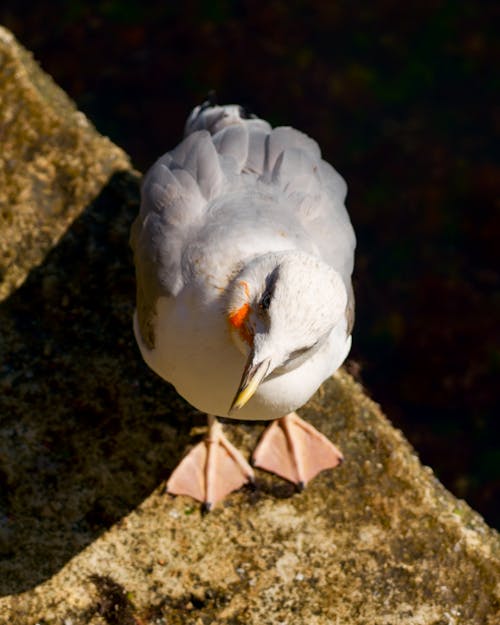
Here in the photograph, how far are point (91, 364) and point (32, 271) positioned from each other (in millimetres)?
616

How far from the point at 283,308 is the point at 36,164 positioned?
253 cm

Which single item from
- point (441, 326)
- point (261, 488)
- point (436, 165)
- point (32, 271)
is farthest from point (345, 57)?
point (261, 488)

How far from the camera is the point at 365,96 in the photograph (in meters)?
7.21

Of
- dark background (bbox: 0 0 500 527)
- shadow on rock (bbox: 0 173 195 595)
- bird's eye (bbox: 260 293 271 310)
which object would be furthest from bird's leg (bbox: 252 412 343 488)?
dark background (bbox: 0 0 500 527)

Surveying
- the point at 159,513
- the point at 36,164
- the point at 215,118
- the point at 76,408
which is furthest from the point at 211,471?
the point at 36,164

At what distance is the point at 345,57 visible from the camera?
24.1ft

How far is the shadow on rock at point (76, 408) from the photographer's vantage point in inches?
154

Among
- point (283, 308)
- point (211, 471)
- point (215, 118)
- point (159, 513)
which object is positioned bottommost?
point (159, 513)

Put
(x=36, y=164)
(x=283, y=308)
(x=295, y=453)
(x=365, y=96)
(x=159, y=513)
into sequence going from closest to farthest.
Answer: (x=283, y=308) < (x=159, y=513) < (x=295, y=453) < (x=36, y=164) < (x=365, y=96)

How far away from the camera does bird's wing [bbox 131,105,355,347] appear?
3479 millimetres

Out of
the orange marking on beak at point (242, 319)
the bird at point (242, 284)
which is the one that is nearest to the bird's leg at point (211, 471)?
the bird at point (242, 284)

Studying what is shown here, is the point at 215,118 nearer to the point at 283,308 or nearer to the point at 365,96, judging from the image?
the point at 283,308

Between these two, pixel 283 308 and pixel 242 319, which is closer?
pixel 283 308

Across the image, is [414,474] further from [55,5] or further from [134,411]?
[55,5]
